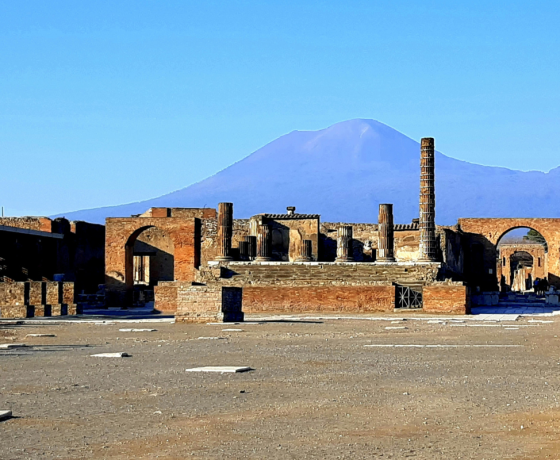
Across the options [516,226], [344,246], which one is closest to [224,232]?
[344,246]

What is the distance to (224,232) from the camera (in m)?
40.8

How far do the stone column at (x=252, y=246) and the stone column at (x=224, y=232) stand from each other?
8.25 feet

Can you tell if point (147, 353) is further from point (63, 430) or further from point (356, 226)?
point (356, 226)

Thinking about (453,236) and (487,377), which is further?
Result: (453,236)

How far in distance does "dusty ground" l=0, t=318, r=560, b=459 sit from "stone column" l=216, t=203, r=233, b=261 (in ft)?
74.3

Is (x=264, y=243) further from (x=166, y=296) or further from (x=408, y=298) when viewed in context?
(x=408, y=298)

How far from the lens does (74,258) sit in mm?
48375

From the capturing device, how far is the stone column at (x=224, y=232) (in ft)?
132

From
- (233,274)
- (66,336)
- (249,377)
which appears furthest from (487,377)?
(233,274)

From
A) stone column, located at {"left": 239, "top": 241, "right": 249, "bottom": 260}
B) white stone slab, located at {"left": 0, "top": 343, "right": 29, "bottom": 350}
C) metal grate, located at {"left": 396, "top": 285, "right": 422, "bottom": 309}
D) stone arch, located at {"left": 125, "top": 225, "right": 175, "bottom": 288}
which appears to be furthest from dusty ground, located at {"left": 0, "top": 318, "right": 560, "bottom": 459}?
stone arch, located at {"left": 125, "top": 225, "right": 175, "bottom": 288}

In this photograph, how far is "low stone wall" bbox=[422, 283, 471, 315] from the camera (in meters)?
30.2

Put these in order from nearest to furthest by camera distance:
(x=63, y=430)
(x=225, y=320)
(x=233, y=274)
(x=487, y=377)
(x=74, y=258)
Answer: (x=63, y=430)
(x=487, y=377)
(x=225, y=320)
(x=233, y=274)
(x=74, y=258)

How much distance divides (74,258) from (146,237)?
357 cm

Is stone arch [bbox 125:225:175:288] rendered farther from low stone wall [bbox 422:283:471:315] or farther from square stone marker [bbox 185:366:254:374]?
square stone marker [bbox 185:366:254:374]
